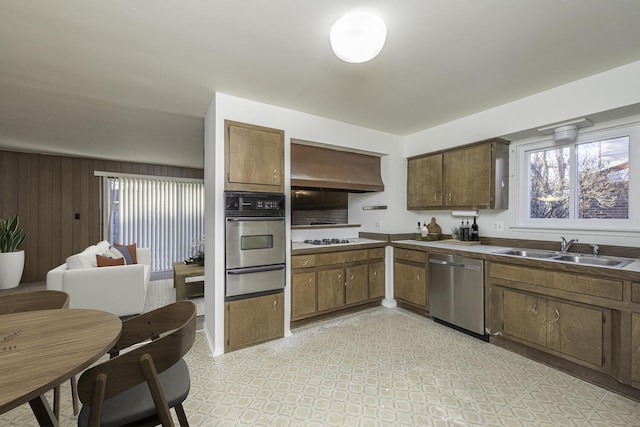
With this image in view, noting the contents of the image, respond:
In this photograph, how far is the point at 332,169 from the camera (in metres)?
3.50

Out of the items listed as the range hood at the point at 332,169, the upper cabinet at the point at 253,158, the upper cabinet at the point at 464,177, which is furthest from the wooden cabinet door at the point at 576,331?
the upper cabinet at the point at 253,158

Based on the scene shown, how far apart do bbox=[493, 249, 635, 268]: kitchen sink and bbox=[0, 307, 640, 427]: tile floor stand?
36.7 inches

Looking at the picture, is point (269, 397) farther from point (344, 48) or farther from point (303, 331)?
point (344, 48)

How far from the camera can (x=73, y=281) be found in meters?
3.10

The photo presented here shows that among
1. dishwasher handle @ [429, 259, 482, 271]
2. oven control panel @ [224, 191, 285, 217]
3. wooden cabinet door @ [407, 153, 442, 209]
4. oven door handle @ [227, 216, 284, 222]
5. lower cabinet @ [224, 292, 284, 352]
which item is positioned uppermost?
wooden cabinet door @ [407, 153, 442, 209]

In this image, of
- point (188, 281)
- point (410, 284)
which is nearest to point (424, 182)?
point (410, 284)

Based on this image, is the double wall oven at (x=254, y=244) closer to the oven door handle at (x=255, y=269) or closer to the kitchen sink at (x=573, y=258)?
the oven door handle at (x=255, y=269)

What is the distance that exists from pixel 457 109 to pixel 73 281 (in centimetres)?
464

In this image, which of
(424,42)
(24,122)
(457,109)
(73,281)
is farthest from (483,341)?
(24,122)

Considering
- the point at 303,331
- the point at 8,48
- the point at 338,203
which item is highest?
the point at 8,48

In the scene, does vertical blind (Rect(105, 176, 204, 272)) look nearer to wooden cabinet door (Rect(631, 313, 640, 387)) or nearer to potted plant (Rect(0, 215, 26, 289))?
potted plant (Rect(0, 215, 26, 289))

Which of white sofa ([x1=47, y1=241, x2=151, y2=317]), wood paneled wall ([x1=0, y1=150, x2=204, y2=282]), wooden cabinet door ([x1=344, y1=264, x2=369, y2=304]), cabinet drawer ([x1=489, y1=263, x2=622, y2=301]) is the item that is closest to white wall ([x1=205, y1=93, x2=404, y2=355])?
wooden cabinet door ([x1=344, y1=264, x2=369, y2=304])

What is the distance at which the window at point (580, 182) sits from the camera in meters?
2.45

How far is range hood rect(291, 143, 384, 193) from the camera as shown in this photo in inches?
127
